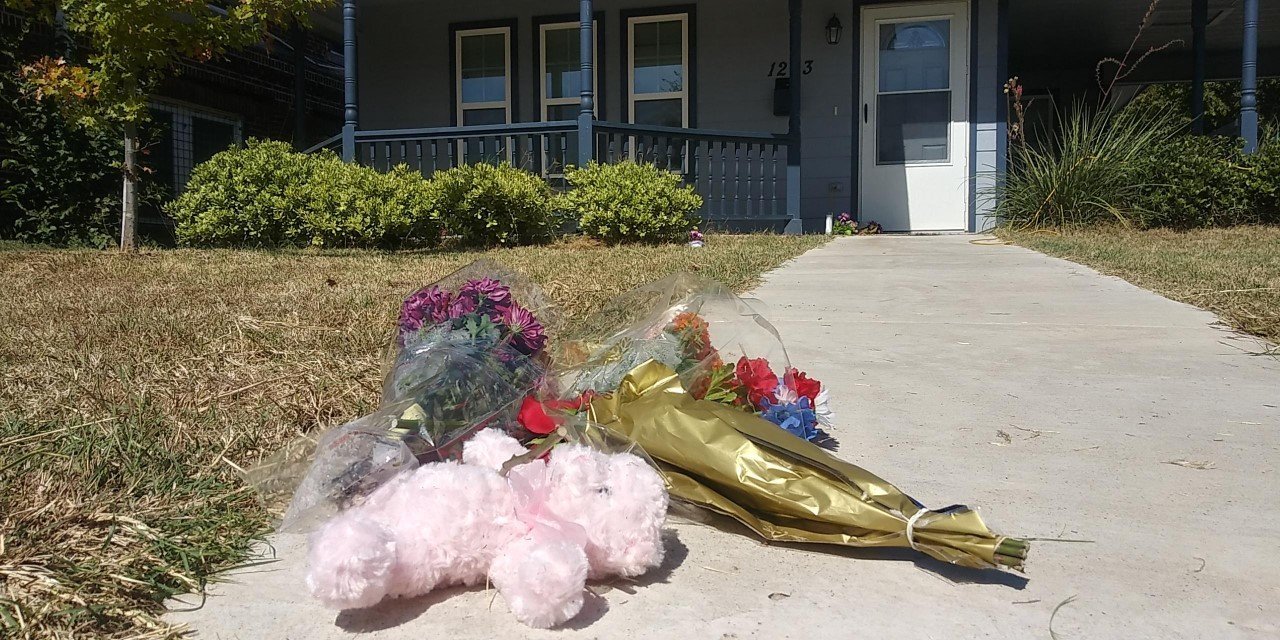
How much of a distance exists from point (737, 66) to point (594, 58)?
5.56 ft

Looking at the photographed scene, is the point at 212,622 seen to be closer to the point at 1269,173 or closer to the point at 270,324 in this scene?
the point at 270,324

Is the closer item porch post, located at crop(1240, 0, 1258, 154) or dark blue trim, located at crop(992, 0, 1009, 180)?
porch post, located at crop(1240, 0, 1258, 154)

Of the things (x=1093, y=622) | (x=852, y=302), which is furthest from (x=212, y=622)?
(x=852, y=302)

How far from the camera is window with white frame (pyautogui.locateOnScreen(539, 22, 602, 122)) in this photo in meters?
11.2

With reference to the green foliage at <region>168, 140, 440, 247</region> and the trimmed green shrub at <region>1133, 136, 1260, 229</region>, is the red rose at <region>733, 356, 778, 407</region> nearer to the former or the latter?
the green foliage at <region>168, 140, 440, 247</region>

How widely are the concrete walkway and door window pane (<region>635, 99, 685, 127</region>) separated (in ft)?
25.0

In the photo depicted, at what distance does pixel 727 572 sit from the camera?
1.55 m

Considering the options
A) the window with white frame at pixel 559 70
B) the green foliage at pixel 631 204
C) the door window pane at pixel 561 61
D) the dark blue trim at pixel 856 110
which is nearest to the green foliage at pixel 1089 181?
the dark blue trim at pixel 856 110

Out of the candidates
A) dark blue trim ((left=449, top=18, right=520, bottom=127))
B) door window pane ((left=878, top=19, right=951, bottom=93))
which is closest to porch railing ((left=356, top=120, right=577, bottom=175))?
dark blue trim ((left=449, top=18, right=520, bottom=127))

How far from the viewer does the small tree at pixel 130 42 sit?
6.50 metres

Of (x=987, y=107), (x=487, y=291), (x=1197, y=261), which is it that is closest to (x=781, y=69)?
(x=987, y=107)

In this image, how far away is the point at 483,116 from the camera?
11672mm

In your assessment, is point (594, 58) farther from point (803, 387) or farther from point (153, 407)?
point (803, 387)

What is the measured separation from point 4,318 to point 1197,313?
194 inches
